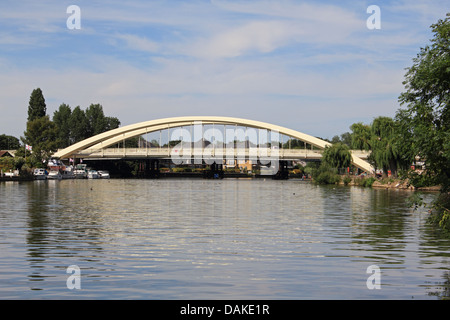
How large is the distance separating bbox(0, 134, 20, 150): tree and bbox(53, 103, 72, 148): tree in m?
21.9

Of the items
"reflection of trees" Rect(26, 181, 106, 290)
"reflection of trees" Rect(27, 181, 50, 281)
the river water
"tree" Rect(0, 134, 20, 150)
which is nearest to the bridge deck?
"tree" Rect(0, 134, 20, 150)

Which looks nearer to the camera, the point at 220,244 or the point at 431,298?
the point at 431,298

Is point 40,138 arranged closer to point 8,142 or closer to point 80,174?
point 80,174

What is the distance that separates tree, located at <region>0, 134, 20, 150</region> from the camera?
173m

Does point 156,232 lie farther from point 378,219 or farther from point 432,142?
point 378,219

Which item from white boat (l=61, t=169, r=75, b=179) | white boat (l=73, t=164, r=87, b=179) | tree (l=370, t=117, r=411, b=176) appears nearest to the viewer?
tree (l=370, t=117, r=411, b=176)

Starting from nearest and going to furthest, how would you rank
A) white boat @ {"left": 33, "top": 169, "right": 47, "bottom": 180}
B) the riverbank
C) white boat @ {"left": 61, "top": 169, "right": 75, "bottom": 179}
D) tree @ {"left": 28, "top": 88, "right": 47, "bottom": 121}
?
the riverbank
white boat @ {"left": 33, "top": 169, "right": 47, "bottom": 180}
white boat @ {"left": 61, "top": 169, "right": 75, "bottom": 179}
tree @ {"left": 28, "top": 88, "right": 47, "bottom": 121}

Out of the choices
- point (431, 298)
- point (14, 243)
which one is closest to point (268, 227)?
point (14, 243)

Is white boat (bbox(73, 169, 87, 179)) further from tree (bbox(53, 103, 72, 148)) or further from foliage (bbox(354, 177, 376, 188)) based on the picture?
foliage (bbox(354, 177, 376, 188))

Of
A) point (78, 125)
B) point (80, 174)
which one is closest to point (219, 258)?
point (80, 174)

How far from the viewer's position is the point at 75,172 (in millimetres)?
126438

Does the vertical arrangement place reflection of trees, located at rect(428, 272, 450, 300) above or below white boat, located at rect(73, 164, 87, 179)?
below

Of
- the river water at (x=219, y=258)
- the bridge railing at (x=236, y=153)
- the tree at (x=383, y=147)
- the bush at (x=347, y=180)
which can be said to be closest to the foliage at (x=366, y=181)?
the tree at (x=383, y=147)
